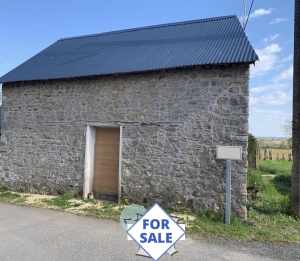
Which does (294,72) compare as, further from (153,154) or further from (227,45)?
(153,154)

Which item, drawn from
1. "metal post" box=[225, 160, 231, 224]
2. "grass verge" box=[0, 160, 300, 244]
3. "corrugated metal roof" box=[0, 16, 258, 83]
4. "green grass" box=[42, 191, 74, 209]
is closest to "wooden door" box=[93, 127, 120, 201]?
"grass verge" box=[0, 160, 300, 244]

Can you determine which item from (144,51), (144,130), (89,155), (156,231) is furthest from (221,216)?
(144,51)

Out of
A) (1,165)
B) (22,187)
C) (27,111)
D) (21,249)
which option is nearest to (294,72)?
(21,249)

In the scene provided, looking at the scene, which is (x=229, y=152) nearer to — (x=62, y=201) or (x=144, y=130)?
(x=144, y=130)

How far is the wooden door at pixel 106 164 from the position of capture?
715 centimetres

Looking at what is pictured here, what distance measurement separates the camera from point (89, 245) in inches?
163

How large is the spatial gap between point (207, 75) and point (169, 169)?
8.27 ft

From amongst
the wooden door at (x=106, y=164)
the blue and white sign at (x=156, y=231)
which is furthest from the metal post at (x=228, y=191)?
the wooden door at (x=106, y=164)

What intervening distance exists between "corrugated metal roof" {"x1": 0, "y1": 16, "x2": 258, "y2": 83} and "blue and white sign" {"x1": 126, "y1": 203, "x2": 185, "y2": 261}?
13.4ft

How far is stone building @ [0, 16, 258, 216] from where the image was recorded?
229 inches

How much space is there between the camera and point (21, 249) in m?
3.96

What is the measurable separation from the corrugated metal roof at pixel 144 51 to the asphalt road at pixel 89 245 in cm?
382

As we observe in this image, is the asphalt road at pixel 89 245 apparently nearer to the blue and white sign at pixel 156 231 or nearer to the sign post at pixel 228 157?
the sign post at pixel 228 157

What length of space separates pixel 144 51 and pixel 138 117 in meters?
2.31
